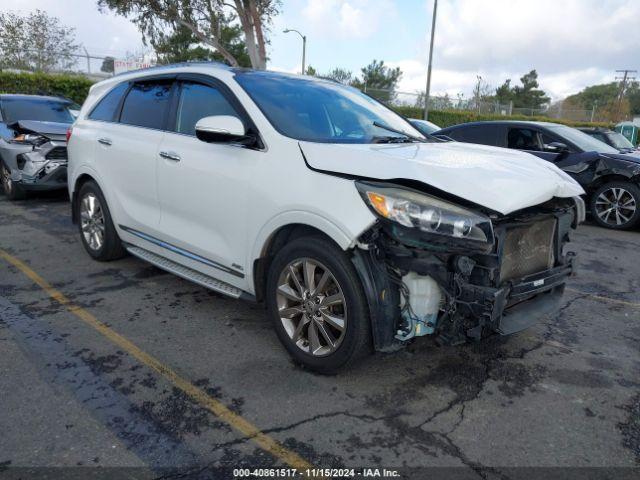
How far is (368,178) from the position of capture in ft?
9.05

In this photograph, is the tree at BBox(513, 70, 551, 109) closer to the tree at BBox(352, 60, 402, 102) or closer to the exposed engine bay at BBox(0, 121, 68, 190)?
the tree at BBox(352, 60, 402, 102)

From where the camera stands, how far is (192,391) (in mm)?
2932

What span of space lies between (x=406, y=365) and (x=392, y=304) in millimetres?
772

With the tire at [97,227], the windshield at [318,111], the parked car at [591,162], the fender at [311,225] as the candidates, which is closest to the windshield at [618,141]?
the parked car at [591,162]

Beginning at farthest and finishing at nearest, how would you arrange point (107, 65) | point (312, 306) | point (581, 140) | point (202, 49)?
1. point (202, 49)
2. point (107, 65)
3. point (581, 140)
4. point (312, 306)

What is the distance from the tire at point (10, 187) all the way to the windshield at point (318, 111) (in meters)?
6.27

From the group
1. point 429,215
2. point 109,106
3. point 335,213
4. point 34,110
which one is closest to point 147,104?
point 109,106

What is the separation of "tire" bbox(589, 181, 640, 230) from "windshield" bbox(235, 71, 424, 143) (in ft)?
16.6

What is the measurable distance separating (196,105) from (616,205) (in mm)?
6765

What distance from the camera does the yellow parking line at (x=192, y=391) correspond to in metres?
2.43

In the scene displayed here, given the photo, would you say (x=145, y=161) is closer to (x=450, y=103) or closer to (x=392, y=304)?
(x=392, y=304)

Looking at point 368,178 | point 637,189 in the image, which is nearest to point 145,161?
point 368,178

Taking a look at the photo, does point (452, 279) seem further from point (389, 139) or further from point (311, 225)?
point (389, 139)

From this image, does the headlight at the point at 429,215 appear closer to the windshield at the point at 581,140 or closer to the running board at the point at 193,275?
the running board at the point at 193,275
